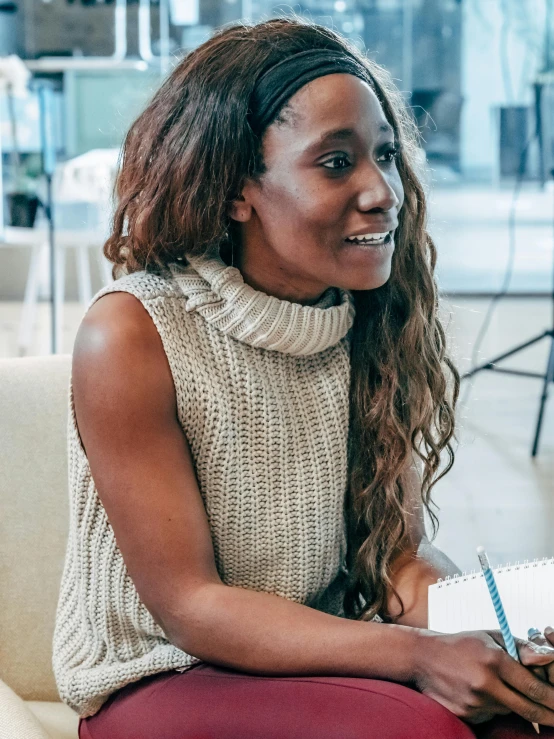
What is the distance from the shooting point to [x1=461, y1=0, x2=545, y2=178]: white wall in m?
6.71

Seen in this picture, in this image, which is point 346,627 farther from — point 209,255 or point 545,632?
point 209,255

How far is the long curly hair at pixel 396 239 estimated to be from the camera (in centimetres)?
119

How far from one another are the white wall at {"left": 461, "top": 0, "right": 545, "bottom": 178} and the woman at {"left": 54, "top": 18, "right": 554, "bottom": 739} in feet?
18.6

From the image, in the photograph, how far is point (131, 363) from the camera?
Answer: 1.10 metres

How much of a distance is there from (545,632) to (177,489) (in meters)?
0.40

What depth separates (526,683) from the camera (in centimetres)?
99

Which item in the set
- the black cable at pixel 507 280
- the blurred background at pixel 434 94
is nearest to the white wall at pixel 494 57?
the blurred background at pixel 434 94

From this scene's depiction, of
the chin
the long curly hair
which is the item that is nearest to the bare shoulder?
the long curly hair

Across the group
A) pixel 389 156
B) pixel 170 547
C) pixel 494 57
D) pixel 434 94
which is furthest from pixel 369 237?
pixel 494 57

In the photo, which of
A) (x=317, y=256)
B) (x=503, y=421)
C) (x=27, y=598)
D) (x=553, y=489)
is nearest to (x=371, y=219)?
(x=317, y=256)

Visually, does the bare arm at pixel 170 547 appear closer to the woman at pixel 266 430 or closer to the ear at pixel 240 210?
the woman at pixel 266 430

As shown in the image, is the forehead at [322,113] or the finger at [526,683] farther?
the forehead at [322,113]

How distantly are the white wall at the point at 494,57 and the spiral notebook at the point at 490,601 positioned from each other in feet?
19.4

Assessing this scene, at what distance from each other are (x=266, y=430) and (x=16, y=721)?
0.40 meters
